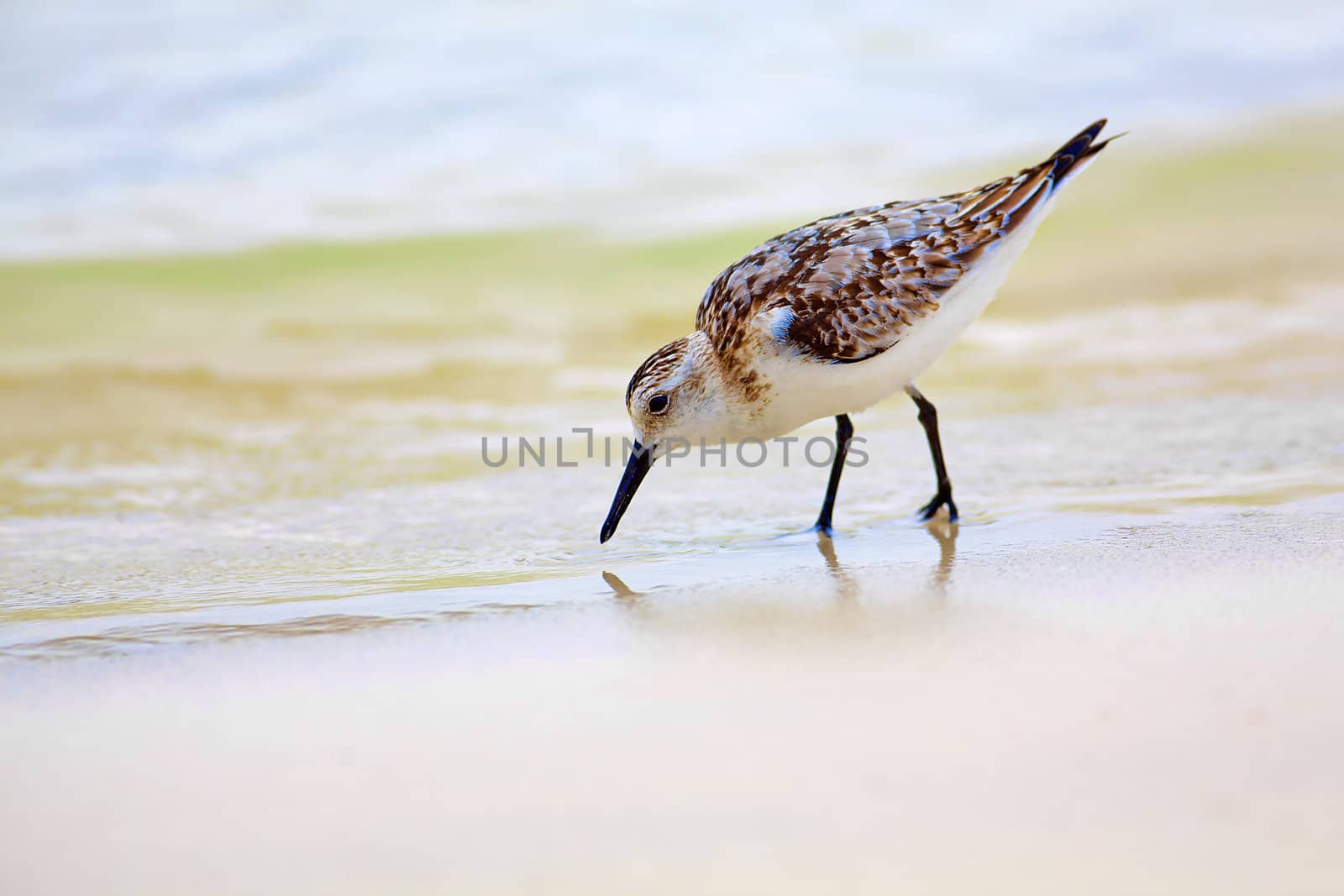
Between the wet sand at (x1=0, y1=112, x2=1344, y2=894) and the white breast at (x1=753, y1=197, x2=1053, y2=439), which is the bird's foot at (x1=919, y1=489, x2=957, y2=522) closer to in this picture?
the wet sand at (x1=0, y1=112, x2=1344, y2=894)

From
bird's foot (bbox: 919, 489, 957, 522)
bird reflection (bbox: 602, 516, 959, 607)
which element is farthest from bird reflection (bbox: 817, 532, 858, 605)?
bird's foot (bbox: 919, 489, 957, 522)

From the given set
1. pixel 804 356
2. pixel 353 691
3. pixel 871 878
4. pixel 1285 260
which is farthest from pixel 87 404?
pixel 1285 260

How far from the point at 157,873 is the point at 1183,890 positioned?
164 cm

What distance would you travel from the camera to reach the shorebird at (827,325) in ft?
15.3

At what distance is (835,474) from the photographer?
5.02 m

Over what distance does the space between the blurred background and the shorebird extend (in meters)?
0.43

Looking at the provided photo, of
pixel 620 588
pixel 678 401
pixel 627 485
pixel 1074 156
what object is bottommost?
pixel 620 588

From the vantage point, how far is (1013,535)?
444 centimetres

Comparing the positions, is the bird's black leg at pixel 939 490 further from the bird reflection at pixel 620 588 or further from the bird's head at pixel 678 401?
the bird reflection at pixel 620 588

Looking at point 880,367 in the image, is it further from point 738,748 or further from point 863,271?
point 738,748

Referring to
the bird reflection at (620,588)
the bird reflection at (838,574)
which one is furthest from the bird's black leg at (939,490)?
the bird reflection at (620,588)

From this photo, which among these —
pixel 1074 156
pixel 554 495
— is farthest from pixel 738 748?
pixel 1074 156

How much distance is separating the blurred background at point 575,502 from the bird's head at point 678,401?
37cm

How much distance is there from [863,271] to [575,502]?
1.65 m
